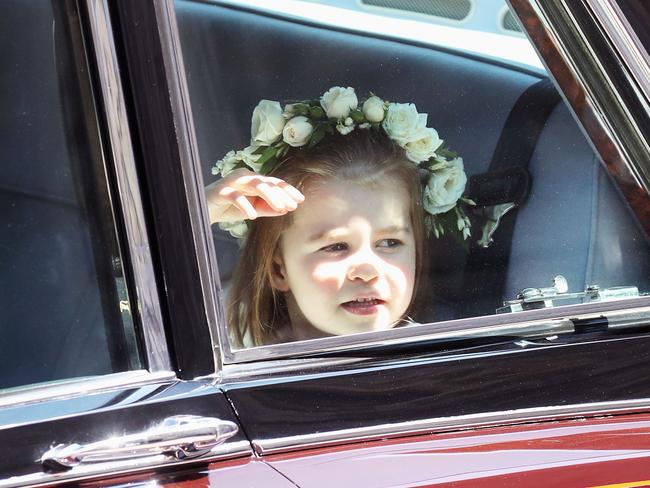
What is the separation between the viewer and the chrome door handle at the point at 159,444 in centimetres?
121

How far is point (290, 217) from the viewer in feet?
4.98

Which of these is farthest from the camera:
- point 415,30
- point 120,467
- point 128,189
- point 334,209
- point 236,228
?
point 415,30

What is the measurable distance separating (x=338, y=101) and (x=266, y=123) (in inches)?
5.3

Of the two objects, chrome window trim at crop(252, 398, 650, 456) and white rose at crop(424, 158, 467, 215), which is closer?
chrome window trim at crop(252, 398, 650, 456)

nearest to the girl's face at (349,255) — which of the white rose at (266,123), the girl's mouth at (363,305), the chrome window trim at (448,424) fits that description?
the girl's mouth at (363,305)

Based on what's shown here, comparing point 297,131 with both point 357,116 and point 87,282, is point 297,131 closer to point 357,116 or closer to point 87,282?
point 357,116

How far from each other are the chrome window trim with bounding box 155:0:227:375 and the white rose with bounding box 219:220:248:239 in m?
0.08

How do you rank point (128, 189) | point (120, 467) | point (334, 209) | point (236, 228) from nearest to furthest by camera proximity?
point (120, 467), point (128, 189), point (236, 228), point (334, 209)

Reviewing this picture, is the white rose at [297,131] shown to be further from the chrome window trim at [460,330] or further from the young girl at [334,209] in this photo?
the chrome window trim at [460,330]

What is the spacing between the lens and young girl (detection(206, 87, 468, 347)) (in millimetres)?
1479

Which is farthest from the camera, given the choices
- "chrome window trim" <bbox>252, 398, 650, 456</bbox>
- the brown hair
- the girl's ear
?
the girl's ear

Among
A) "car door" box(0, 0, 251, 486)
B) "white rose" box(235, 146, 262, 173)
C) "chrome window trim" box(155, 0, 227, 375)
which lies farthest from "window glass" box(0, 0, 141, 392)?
"white rose" box(235, 146, 262, 173)

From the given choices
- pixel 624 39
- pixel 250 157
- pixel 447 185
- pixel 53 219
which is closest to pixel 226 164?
pixel 250 157

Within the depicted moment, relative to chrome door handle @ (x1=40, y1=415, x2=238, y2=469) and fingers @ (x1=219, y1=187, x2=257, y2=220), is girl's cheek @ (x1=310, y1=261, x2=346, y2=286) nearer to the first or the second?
fingers @ (x1=219, y1=187, x2=257, y2=220)
